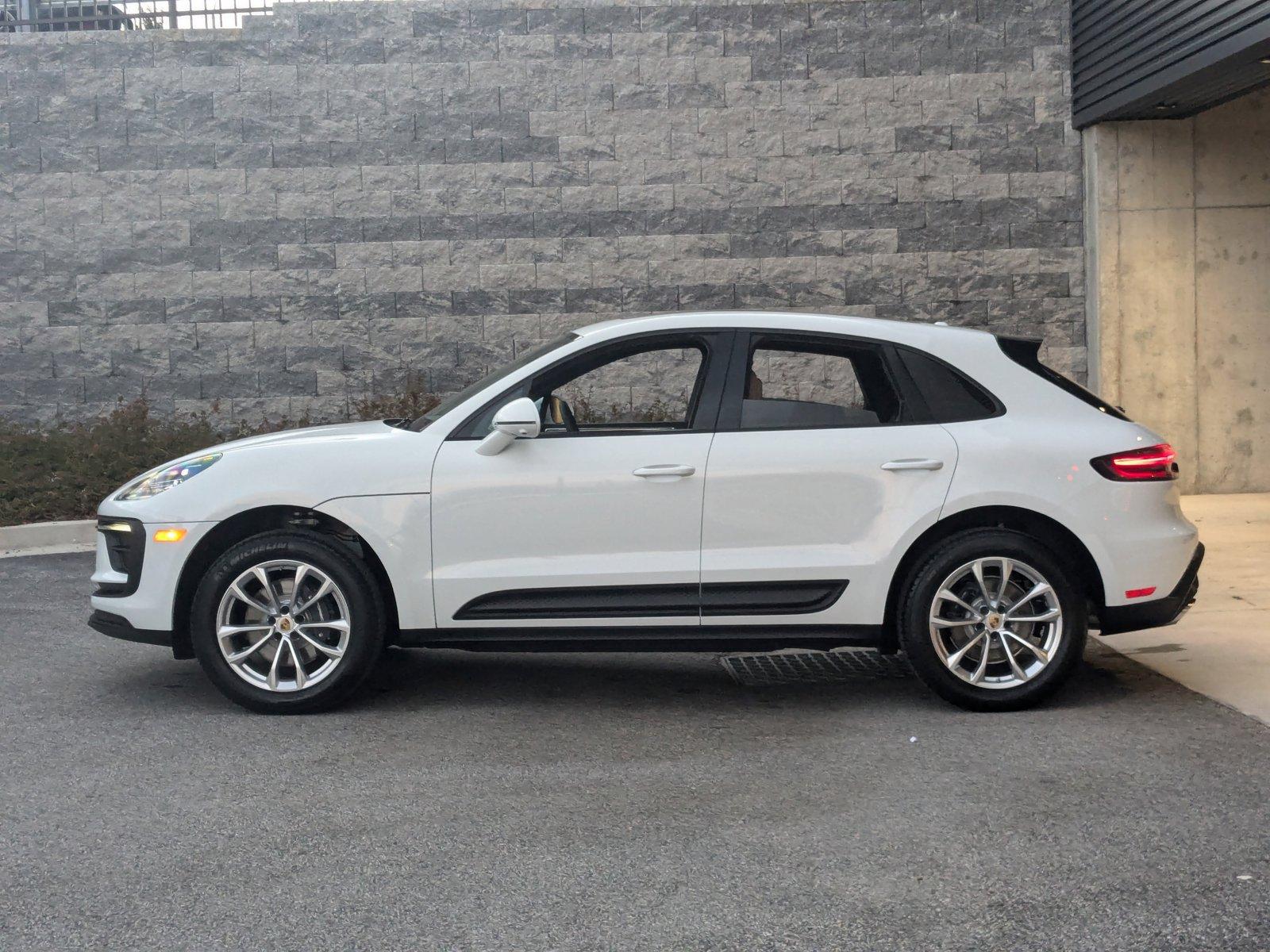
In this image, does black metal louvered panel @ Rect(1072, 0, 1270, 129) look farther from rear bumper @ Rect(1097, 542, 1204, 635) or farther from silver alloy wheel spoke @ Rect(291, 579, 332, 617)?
silver alloy wheel spoke @ Rect(291, 579, 332, 617)

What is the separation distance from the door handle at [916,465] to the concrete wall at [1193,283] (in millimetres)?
7853

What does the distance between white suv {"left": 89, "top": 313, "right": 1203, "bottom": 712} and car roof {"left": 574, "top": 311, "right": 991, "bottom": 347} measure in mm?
78

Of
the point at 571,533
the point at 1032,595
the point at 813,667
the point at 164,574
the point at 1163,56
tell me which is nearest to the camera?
the point at 1032,595

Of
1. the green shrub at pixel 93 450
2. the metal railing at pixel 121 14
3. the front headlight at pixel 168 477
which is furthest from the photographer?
the metal railing at pixel 121 14

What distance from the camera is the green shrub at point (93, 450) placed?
1169 cm

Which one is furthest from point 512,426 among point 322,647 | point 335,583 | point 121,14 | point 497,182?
point 121,14

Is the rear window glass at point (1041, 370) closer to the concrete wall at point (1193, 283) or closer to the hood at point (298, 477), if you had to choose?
the hood at point (298, 477)

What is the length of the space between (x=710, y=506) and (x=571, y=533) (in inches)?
22.8

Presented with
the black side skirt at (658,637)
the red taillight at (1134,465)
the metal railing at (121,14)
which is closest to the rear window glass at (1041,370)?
the red taillight at (1134,465)

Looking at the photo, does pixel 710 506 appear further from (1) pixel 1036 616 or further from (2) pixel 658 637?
(1) pixel 1036 616

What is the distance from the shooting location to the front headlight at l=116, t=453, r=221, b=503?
6.15 meters

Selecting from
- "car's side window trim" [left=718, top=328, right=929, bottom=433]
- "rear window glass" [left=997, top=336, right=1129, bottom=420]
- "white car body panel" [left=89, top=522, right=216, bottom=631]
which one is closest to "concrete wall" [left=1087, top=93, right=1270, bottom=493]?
"rear window glass" [left=997, top=336, right=1129, bottom=420]

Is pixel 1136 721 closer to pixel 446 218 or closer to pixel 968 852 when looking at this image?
pixel 968 852

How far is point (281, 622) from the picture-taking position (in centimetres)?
600
